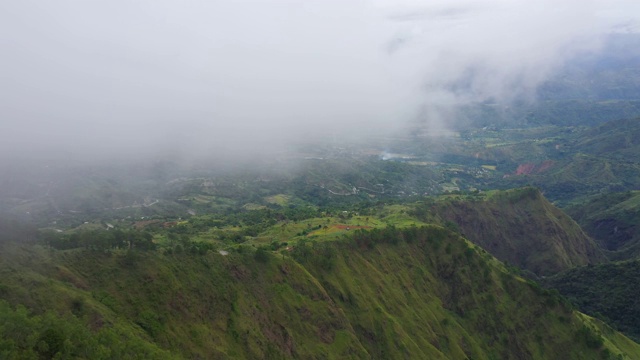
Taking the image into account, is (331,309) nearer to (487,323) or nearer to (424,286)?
(424,286)

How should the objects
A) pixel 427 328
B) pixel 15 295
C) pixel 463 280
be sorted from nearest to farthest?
1. pixel 15 295
2. pixel 427 328
3. pixel 463 280

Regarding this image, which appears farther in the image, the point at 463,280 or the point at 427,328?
the point at 463,280

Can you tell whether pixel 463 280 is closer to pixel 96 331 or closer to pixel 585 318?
pixel 585 318

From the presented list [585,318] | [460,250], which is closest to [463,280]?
[460,250]

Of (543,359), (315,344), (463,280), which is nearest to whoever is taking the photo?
(315,344)

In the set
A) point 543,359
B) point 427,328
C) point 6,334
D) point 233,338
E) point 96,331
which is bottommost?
point 543,359

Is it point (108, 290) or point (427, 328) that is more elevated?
point (108, 290)
